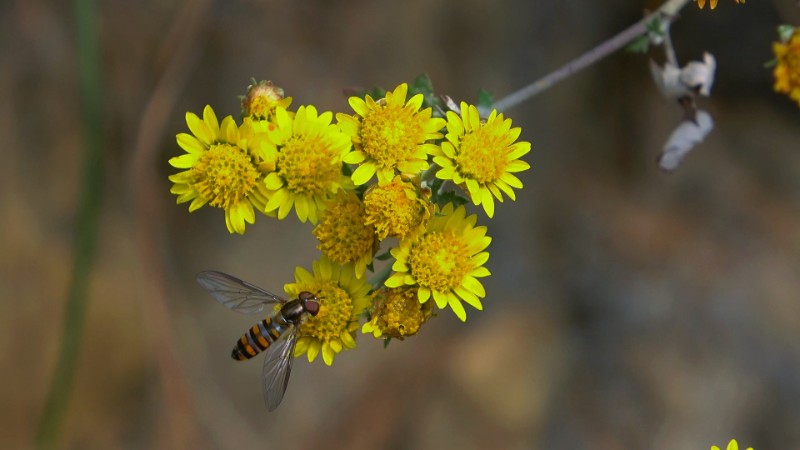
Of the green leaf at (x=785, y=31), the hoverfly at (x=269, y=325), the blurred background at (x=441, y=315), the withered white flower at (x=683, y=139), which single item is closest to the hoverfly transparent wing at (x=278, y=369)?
the hoverfly at (x=269, y=325)

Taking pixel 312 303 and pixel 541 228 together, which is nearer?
pixel 312 303

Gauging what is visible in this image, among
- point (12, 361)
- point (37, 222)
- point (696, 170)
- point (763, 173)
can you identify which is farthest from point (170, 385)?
point (763, 173)

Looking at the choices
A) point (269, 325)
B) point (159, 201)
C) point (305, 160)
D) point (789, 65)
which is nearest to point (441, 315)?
point (159, 201)

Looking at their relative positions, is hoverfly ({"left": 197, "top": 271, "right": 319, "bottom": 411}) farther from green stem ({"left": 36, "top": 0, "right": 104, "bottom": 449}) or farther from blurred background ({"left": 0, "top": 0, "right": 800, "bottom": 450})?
green stem ({"left": 36, "top": 0, "right": 104, "bottom": 449})

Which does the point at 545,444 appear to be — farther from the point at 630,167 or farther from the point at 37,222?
the point at 37,222

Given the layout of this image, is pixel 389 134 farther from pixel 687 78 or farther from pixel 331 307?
pixel 687 78
